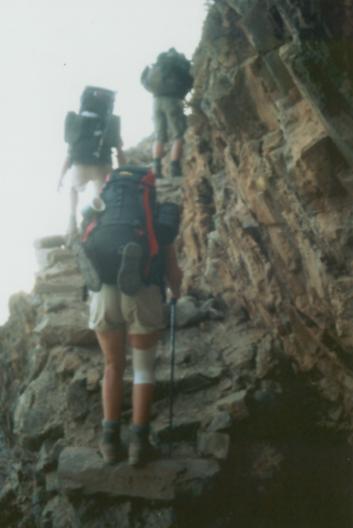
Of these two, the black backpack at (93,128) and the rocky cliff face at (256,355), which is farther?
the black backpack at (93,128)

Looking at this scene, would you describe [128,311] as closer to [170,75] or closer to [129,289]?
[129,289]

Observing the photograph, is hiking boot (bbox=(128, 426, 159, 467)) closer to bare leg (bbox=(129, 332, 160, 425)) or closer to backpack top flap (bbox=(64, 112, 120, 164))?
bare leg (bbox=(129, 332, 160, 425))

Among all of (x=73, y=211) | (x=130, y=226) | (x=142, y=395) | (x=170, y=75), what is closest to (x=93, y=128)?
(x=73, y=211)

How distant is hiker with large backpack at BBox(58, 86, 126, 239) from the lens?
9172 millimetres

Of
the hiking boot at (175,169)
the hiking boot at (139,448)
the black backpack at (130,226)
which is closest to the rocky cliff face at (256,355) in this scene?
the hiking boot at (139,448)

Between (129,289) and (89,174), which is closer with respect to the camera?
(129,289)

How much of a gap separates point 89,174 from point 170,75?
10.3 feet

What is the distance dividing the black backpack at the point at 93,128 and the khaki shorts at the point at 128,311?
4.86m

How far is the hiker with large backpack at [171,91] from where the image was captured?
1102 centimetres

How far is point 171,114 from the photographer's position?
1135cm

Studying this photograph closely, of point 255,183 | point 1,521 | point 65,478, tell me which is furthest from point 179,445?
point 255,183

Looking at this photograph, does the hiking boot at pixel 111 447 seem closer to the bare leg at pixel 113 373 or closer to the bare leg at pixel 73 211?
the bare leg at pixel 113 373

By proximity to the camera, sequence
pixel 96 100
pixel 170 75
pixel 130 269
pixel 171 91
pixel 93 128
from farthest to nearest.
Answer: pixel 171 91, pixel 170 75, pixel 93 128, pixel 96 100, pixel 130 269

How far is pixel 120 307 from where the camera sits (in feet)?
17.1
